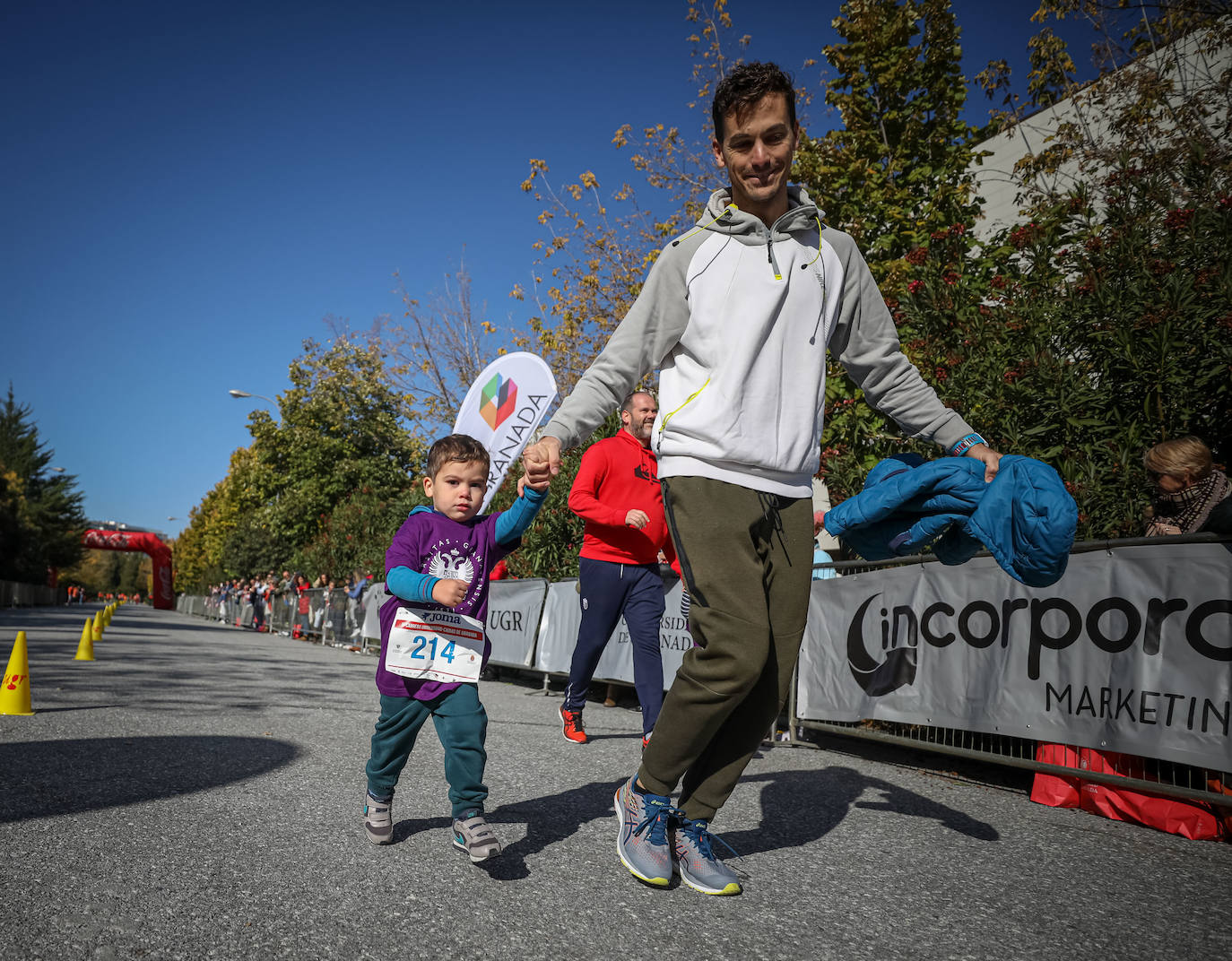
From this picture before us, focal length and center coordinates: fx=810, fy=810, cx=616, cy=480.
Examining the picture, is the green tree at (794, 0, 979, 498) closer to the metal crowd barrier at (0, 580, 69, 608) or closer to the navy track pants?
the navy track pants

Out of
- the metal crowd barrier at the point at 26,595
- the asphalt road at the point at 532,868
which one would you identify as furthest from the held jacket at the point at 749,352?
the metal crowd barrier at the point at 26,595

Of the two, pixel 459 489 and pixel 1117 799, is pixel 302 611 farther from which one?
pixel 1117 799

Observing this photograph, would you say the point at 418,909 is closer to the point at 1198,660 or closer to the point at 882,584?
the point at 1198,660

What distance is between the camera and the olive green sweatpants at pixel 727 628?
2.45 m

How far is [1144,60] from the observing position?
33.3 ft

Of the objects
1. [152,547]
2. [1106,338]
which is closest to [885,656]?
[1106,338]

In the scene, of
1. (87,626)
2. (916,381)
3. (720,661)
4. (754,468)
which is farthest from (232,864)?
(87,626)

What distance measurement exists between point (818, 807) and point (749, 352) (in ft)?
8.10

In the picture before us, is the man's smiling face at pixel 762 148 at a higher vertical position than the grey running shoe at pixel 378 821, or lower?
higher

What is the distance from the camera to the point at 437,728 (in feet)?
9.89

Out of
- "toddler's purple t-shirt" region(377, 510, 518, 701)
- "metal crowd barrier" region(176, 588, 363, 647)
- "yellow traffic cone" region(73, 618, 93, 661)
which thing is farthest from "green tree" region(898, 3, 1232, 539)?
"metal crowd barrier" region(176, 588, 363, 647)

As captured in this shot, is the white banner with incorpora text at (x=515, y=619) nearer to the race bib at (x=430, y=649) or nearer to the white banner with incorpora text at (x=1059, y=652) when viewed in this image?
the white banner with incorpora text at (x=1059, y=652)

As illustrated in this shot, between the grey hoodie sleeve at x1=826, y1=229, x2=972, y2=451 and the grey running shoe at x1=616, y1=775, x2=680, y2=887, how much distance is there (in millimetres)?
1566

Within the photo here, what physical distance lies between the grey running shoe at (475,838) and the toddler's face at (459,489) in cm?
113
